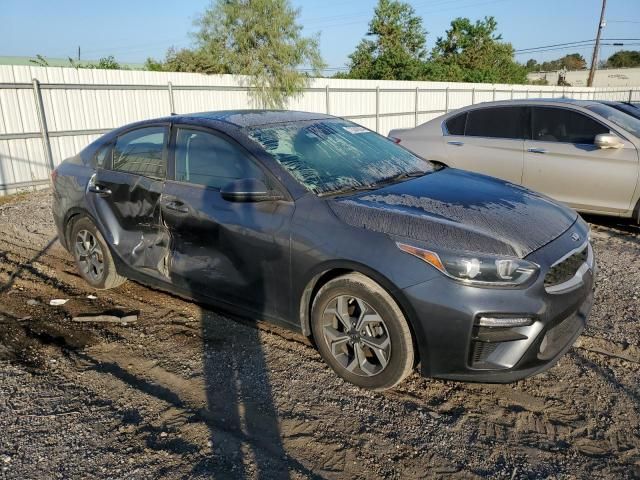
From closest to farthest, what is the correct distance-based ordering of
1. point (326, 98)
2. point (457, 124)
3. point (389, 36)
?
point (457, 124) → point (326, 98) → point (389, 36)

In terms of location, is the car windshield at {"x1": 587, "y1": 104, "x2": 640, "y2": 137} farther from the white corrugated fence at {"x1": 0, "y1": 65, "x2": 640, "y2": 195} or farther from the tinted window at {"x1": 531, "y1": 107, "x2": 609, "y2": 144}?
the white corrugated fence at {"x1": 0, "y1": 65, "x2": 640, "y2": 195}

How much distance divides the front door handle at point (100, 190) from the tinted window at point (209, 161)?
89 centimetres

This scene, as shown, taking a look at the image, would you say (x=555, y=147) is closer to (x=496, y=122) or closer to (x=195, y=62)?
(x=496, y=122)

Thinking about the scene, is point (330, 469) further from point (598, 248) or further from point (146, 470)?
point (598, 248)

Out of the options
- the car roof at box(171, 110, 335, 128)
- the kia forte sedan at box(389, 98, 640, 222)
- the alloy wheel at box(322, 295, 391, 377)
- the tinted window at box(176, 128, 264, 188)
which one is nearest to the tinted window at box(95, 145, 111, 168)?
the car roof at box(171, 110, 335, 128)

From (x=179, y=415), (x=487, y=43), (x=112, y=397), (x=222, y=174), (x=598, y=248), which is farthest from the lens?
(x=487, y=43)

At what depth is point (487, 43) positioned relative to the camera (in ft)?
139

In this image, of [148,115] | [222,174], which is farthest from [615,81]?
[222,174]

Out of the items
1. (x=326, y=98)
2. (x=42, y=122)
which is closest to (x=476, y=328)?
(x=42, y=122)

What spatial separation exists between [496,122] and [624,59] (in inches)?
3538

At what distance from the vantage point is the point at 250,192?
10.8 ft

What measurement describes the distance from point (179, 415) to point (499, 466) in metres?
1.71

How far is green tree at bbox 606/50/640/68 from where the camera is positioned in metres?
78.5

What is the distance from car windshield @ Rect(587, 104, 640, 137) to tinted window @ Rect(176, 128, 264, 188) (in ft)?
16.1
